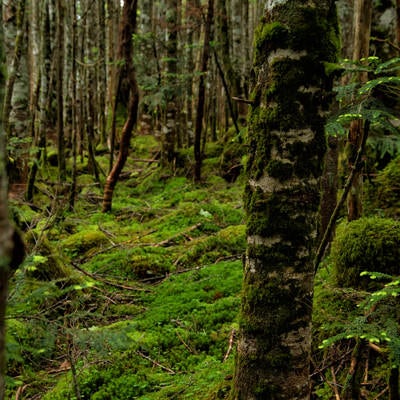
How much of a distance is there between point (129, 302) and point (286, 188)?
371cm

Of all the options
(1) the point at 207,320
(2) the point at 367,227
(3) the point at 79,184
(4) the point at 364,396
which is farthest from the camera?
(3) the point at 79,184

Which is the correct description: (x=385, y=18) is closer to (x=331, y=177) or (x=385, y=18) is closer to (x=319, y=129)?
(x=331, y=177)

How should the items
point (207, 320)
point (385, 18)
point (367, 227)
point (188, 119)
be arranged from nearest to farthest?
point (367, 227)
point (207, 320)
point (385, 18)
point (188, 119)

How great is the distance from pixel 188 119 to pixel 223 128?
1726mm

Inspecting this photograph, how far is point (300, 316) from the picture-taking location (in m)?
2.62

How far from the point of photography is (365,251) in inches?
147

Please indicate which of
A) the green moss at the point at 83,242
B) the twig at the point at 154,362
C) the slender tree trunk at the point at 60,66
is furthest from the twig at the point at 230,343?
the slender tree trunk at the point at 60,66

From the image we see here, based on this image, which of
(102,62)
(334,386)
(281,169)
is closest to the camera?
(281,169)

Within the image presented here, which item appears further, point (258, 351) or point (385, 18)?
point (385, 18)

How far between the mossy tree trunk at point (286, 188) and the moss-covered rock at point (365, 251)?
1.29 m

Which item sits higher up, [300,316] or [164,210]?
[300,316]

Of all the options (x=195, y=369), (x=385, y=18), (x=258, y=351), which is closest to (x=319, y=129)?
(x=258, y=351)

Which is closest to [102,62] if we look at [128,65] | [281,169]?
[128,65]

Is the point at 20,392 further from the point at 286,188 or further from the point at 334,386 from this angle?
the point at 286,188
